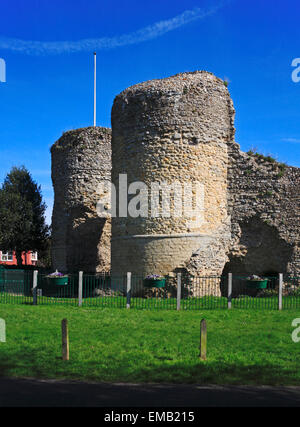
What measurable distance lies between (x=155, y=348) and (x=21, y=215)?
98.0 feet

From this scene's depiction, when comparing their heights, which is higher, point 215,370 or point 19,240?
point 19,240

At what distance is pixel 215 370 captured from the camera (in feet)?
27.0

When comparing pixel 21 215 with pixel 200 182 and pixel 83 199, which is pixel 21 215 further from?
pixel 200 182

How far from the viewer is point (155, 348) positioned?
9844mm

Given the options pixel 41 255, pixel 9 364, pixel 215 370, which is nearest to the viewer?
pixel 215 370

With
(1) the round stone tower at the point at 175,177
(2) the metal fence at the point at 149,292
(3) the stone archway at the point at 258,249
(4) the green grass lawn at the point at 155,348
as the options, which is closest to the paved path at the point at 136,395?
(4) the green grass lawn at the point at 155,348

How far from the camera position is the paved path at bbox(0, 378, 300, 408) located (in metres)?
6.53

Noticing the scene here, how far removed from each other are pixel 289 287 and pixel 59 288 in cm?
964

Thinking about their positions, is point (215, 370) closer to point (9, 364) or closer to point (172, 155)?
point (9, 364)

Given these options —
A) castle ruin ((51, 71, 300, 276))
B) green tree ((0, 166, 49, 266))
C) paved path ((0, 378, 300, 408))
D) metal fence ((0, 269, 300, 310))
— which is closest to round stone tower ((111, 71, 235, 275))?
castle ruin ((51, 71, 300, 276))

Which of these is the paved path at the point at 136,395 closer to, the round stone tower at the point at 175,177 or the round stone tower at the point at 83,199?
the round stone tower at the point at 175,177

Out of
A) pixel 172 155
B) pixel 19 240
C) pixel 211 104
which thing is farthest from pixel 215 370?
pixel 19 240

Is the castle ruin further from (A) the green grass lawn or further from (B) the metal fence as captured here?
(A) the green grass lawn
